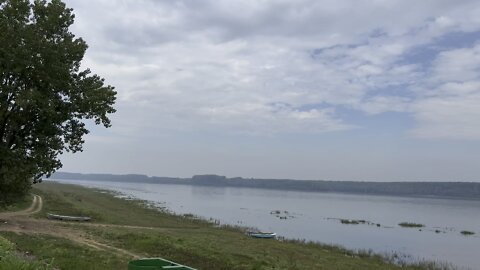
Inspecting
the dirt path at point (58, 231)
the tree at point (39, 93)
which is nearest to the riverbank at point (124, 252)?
the dirt path at point (58, 231)

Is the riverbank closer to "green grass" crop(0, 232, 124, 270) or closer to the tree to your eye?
"green grass" crop(0, 232, 124, 270)

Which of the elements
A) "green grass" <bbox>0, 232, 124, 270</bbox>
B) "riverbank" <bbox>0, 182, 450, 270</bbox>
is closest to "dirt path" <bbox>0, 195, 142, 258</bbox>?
"riverbank" <bbox>0, 182, 450, 270</bbox>

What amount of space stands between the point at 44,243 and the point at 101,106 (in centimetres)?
986

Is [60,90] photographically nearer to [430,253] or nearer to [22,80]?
[22,80]

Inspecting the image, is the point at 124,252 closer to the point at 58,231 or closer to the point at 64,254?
the point at 64,254

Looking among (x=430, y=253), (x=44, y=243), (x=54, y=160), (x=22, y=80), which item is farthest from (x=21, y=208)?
(x=430, y=253)

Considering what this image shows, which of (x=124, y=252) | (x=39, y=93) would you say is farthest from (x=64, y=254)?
(x=39, y=93)

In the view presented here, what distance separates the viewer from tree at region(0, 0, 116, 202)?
85.3 ft

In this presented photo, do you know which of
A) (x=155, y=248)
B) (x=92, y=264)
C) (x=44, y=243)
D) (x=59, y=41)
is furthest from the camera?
(x=59, y=41)

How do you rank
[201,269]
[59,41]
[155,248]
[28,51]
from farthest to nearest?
[59,41]
[28,51]
[155,248]
[201,269]

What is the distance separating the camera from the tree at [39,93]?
26.0 metres

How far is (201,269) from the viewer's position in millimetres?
20047

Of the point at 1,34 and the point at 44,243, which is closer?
the point at 44,243

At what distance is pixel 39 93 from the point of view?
25.7 meters
